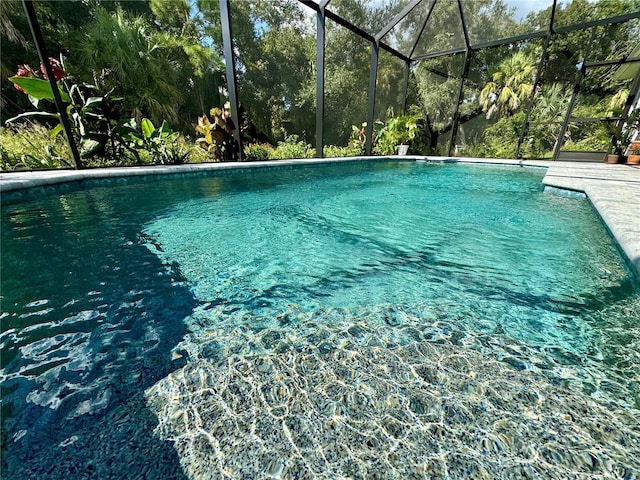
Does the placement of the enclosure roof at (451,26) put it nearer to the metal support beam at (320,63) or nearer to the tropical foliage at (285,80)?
the tropical foliage at (285,80)

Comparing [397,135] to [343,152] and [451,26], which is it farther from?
[451,26]

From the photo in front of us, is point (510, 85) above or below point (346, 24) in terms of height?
below

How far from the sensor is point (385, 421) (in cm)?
118

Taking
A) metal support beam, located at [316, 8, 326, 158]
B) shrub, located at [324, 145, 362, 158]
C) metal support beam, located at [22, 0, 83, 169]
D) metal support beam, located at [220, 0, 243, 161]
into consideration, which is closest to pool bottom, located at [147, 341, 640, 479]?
metal support beam, located at [22, 0, 83, 169]

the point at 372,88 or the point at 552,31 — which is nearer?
the point at 552,31

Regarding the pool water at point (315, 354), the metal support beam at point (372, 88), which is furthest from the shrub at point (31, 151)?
the metal support beam at point (372, 88)

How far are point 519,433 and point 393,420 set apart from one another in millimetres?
498

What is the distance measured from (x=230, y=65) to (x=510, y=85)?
1283 centimetres

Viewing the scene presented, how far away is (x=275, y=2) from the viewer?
15836 mm

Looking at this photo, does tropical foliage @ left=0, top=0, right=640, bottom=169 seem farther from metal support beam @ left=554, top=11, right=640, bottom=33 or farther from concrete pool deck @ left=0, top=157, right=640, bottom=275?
concrete pool deck @ left=0, top=157, right=640, bottom=275

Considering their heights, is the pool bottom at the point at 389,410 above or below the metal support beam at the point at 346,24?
below

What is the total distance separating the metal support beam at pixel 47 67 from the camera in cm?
449

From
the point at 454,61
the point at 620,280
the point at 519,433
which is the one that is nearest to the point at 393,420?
the point at 519,433

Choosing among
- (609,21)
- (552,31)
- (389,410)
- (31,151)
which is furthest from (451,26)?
(389,410)
